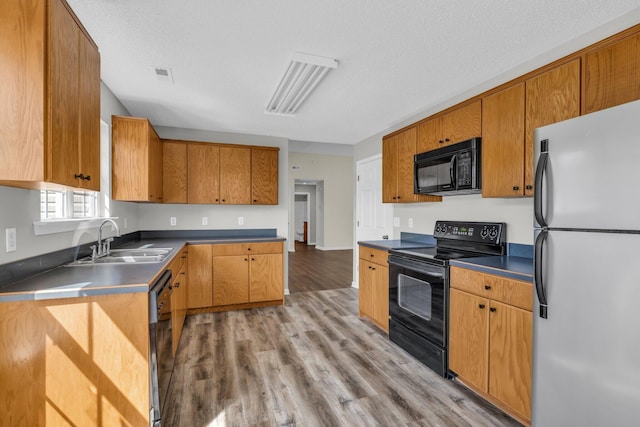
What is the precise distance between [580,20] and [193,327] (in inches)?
162

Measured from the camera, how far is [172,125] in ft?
13.4

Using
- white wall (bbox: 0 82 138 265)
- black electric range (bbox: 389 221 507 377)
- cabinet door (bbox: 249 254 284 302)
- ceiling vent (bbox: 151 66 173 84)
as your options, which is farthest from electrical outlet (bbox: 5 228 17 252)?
black electric range (bbox: 389 221 507 377)

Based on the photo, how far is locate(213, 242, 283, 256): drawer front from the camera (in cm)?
375

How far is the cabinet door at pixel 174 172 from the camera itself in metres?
3.86

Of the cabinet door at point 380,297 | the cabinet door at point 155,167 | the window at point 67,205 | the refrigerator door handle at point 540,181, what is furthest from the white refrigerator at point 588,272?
the cabinet door at point 155,167

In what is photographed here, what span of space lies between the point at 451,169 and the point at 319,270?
13.7 feet

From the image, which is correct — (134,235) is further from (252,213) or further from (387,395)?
(387,395)

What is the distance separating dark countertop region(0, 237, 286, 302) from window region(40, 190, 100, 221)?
40cm

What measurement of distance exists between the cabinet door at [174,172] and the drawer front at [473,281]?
10.8 feet

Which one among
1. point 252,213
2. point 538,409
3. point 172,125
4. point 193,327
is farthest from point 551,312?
point 172,125

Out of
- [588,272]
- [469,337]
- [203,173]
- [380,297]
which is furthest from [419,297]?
[203,173]

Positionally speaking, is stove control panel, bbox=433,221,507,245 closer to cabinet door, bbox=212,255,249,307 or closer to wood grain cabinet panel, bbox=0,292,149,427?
cabinet door, bbox=212,255,249,307

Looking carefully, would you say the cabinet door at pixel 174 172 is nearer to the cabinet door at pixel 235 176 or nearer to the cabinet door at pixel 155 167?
the cabinet door at pixel 155 167

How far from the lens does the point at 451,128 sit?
2715mm
